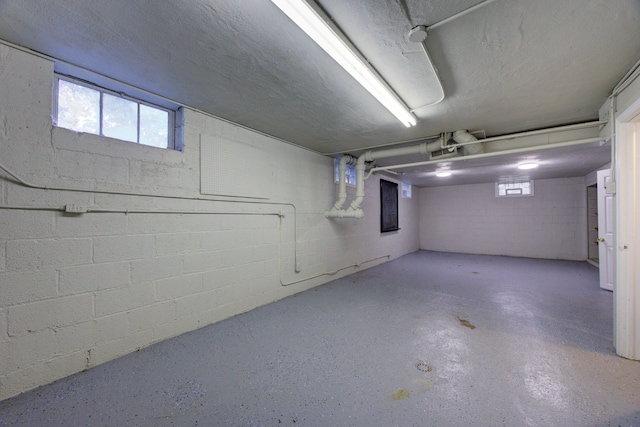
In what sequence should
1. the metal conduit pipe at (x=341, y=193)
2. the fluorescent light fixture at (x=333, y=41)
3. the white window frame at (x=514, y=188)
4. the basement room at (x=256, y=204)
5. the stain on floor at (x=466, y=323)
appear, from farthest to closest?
the white window frame at (x=514, y=188) → the metal conduit pipe at (x=341, y=193) → the stain on floor at (x=466, y=323) → the basement room at (x=256, y=204) → the fluorescent light fixture at (x=333, y=41)

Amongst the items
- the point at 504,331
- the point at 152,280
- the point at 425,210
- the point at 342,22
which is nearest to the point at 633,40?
the point at 342,22

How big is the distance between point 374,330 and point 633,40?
2747 millimetres

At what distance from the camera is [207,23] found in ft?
4.38

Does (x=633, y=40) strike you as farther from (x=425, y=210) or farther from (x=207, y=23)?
(x=425, y=210)

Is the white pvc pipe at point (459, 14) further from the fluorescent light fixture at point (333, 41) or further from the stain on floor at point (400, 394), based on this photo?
the stain on floor at point (400, 394)

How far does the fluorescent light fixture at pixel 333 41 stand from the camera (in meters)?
1.15

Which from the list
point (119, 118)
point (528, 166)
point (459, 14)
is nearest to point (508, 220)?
point (528, 166)

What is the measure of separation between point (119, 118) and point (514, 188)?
848 cm

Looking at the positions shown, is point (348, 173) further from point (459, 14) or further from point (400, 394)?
point (400, 394)

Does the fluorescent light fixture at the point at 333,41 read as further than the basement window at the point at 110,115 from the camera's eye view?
No

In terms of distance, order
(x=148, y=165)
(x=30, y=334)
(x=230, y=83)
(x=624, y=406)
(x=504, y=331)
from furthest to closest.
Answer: (x=504, y=331), (x=148, y=165), (x=230, y=83), (x=30, y=334), (x=624, y=406)

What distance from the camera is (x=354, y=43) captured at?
153 cm

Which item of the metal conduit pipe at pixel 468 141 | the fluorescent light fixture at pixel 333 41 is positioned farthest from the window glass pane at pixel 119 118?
the metal conduit pipe at pixel 468 141

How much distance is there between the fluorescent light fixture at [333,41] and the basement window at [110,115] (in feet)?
5.75
